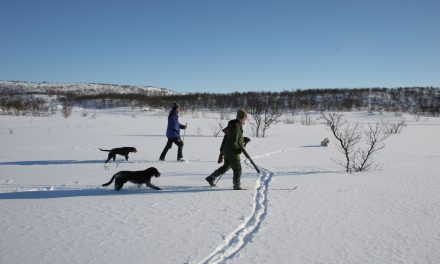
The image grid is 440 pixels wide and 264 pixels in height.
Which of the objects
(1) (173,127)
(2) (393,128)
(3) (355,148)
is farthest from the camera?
(2) (393,128)

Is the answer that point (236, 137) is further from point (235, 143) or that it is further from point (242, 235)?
point (242, 235)

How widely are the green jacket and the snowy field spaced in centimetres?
67

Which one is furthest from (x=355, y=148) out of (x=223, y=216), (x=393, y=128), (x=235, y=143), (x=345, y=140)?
(x=393, y=128)

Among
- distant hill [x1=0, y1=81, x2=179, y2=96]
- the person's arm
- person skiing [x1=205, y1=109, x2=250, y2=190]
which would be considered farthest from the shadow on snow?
distant hill [x1=0, y1=81, x2=179, y2=96]

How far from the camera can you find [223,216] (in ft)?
16.2

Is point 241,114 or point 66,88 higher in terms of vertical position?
point 66,88

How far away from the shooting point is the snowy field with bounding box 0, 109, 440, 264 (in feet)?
12.3

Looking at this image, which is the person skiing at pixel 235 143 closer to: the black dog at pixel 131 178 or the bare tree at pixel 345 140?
the black dog at pixel 131 178

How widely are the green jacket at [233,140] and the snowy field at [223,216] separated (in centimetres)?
67

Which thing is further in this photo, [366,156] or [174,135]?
[366,156]

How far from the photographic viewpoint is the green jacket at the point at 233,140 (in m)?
6.32

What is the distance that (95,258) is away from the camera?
3.60 m

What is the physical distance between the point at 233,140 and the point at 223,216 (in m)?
1.77

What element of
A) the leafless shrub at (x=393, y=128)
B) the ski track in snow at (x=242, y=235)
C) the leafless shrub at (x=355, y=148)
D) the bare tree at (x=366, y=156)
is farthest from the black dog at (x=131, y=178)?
the leafless shrub at (x=393, y=128)
